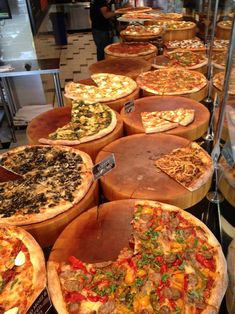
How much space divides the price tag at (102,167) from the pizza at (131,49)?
4.04 metres

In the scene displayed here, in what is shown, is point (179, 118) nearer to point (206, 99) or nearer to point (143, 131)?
point (143, 131)

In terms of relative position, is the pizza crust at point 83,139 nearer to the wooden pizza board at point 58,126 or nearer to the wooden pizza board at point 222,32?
the wooden pizza board at point 58,126

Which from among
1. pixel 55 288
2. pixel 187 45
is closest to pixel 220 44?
pixel 187 45

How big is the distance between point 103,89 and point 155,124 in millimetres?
1365

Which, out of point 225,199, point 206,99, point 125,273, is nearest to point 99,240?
point 125,273

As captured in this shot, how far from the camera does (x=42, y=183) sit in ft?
9.55

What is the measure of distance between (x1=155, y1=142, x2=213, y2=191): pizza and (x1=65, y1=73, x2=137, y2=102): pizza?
Result: 63.9 inches

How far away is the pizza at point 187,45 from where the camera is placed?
6.33 meters

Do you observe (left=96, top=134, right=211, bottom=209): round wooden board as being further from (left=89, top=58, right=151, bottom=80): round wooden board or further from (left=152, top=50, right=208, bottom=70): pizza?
(left=152, top=50, right=208, bottom=70): pizza

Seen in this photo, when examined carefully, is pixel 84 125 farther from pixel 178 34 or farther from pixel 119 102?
pixel 178 34

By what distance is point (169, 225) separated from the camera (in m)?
2.43

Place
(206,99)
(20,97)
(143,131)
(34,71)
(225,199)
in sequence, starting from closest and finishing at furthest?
(225,199), (143,131), (206,99), (34,71), (20,97)

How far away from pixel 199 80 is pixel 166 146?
194cm

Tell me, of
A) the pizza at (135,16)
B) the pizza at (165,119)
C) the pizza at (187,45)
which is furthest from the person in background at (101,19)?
the pizza at (165,119)
